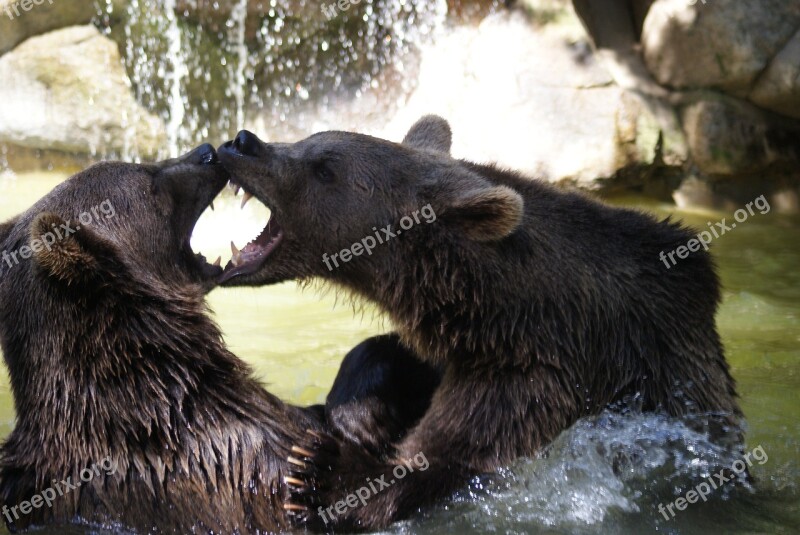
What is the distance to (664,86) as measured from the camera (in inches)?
533

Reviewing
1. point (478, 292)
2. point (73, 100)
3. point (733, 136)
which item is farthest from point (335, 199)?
point (73, 100)

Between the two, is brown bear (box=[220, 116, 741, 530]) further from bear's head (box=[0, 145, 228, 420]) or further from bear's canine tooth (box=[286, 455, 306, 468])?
bear's head (box=[0, 145, 228, 420])

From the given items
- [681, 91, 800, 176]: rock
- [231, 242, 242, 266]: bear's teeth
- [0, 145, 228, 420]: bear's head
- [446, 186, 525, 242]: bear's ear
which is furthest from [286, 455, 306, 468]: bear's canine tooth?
[681, 91, 800, 176]: rock

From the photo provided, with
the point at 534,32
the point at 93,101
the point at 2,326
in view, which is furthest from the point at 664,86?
the point at 2,326

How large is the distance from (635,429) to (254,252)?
2.54m

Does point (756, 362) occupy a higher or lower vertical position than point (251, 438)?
lower

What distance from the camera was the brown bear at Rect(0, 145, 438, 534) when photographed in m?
5.33

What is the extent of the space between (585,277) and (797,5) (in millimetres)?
8411

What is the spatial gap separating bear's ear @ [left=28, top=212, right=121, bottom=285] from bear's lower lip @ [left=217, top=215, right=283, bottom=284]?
1.07 m

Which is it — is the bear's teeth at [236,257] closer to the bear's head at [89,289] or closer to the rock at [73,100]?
the bear's head at [89,289]

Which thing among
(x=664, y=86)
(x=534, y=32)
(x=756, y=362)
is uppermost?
(x=534, y=32)

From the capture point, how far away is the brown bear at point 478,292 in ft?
19.0

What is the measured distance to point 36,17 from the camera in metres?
14.6

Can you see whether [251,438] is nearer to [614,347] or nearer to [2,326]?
A: [2,326]
